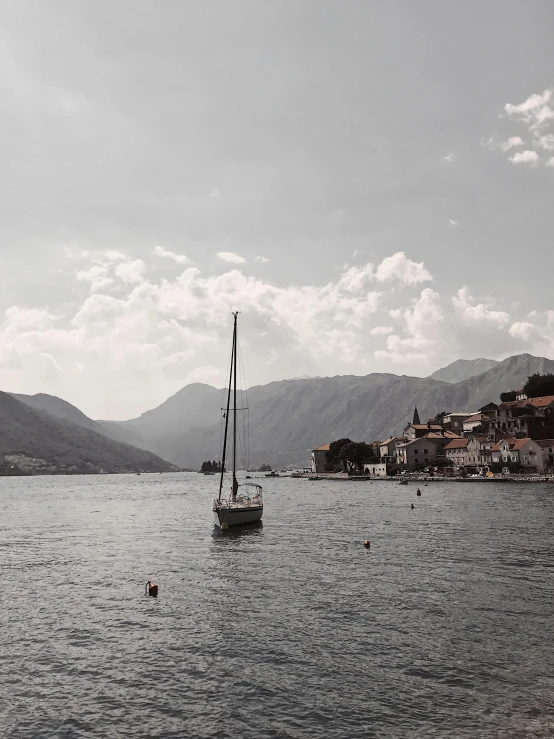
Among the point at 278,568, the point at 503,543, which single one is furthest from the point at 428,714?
the point at 503,543

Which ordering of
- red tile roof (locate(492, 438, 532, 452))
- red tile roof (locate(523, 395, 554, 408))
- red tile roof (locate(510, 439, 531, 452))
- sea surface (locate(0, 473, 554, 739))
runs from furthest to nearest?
red tile roof (locate(523, 395, 554, 408)) < red tile roof (locate(492, 438, 532, 452)) < red tile roof (locate(510, 439, 531, 452)) < sea surface (locate(0, 473, 554, 739))

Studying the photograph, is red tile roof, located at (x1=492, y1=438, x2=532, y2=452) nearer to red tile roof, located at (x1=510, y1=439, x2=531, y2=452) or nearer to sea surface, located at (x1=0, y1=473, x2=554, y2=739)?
red tile roof, located at (x1=510, y1=439, x2=531, y2=452)

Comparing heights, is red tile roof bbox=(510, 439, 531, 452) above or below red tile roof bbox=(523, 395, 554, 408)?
below

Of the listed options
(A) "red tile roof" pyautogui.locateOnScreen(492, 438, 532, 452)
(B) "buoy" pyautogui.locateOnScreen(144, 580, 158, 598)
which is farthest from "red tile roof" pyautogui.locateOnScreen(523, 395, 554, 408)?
(B) "buoy" pyautogui.locateOnScreen(144, 580, 158, 598)

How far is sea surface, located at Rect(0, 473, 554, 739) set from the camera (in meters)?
17.5

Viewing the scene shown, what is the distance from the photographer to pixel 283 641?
80.3ft

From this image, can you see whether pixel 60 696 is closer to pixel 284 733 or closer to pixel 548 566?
pixel 284 733

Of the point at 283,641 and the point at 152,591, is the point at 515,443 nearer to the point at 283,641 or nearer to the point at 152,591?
the point at 152,591

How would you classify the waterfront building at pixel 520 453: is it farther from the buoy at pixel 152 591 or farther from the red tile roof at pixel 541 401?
the buoy at pixel 152 591

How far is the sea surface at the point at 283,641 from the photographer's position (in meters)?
17.5

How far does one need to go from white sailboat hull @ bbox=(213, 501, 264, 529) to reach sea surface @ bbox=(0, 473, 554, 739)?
10032 millimetres

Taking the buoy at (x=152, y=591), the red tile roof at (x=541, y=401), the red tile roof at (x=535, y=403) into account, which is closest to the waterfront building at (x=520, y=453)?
the red tile roof at (x=535, y=403)

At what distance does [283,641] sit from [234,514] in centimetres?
3864

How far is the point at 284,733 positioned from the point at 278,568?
24226 mm
